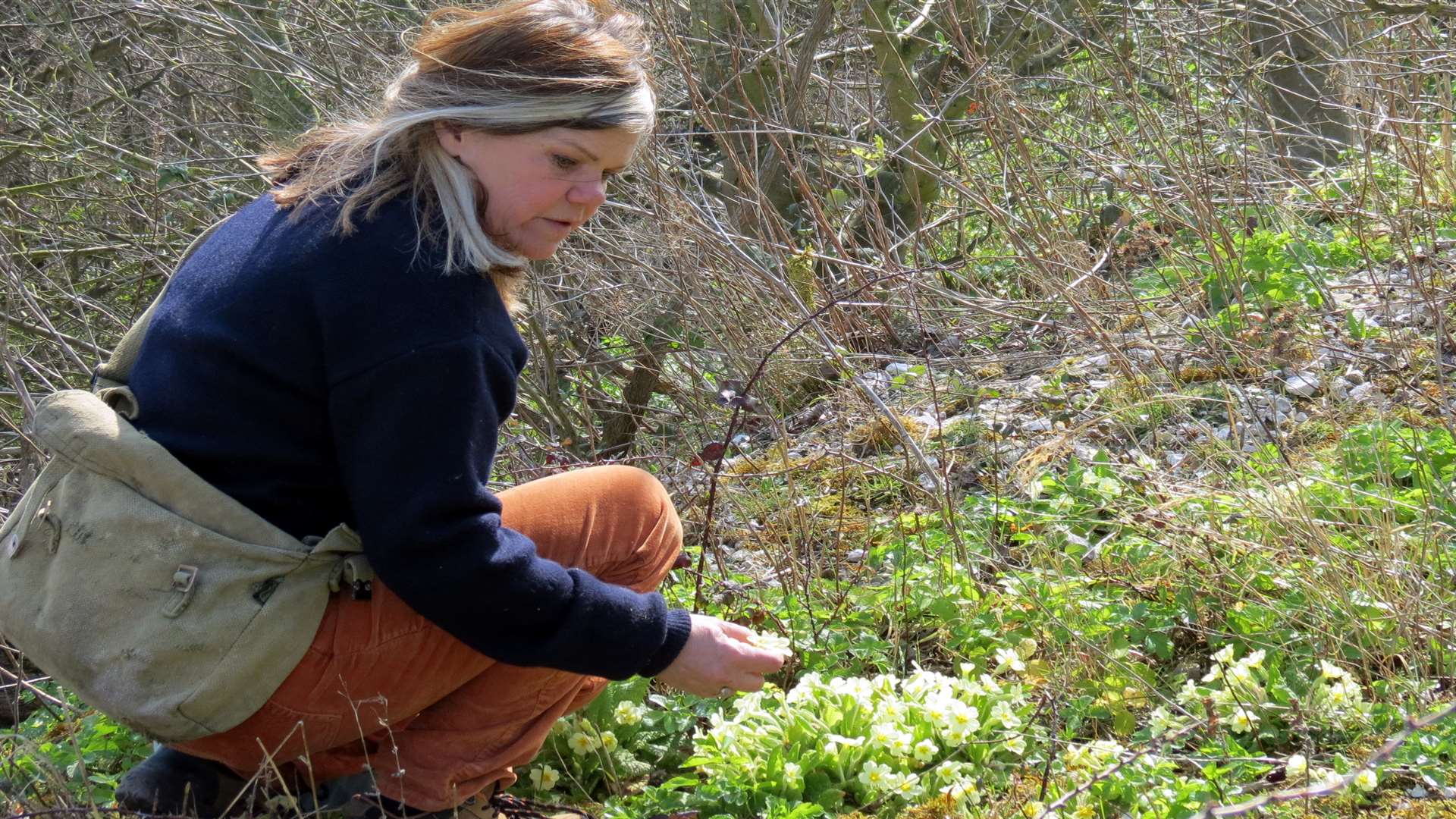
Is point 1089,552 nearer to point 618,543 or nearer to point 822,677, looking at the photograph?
point 822,677

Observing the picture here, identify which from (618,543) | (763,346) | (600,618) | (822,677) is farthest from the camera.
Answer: (763,346)

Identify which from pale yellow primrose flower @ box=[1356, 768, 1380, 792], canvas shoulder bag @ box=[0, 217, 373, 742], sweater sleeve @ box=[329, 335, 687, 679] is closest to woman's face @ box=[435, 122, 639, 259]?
sweater sleeve @ box=[329, 335, 687, 679]

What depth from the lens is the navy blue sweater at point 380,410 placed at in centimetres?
191

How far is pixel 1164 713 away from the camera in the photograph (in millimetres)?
2479

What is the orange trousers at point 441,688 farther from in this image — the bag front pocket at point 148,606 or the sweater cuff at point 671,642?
the sweater cuff at point 671,642

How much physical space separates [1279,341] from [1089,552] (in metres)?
1.34

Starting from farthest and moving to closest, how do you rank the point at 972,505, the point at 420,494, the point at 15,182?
the point at 15,182
the point at 972,505
the point at 420,494

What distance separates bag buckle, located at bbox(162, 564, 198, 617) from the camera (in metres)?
1.98

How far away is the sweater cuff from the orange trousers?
0.75ft

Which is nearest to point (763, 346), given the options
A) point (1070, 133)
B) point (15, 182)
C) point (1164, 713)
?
point (1070, 133)

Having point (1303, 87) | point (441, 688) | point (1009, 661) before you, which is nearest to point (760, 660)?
point (441, 688)

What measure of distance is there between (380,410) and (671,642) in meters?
0.63

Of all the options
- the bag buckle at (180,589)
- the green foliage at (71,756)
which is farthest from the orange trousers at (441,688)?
the green foliage at (71,756)

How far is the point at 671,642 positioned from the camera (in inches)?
85.0
